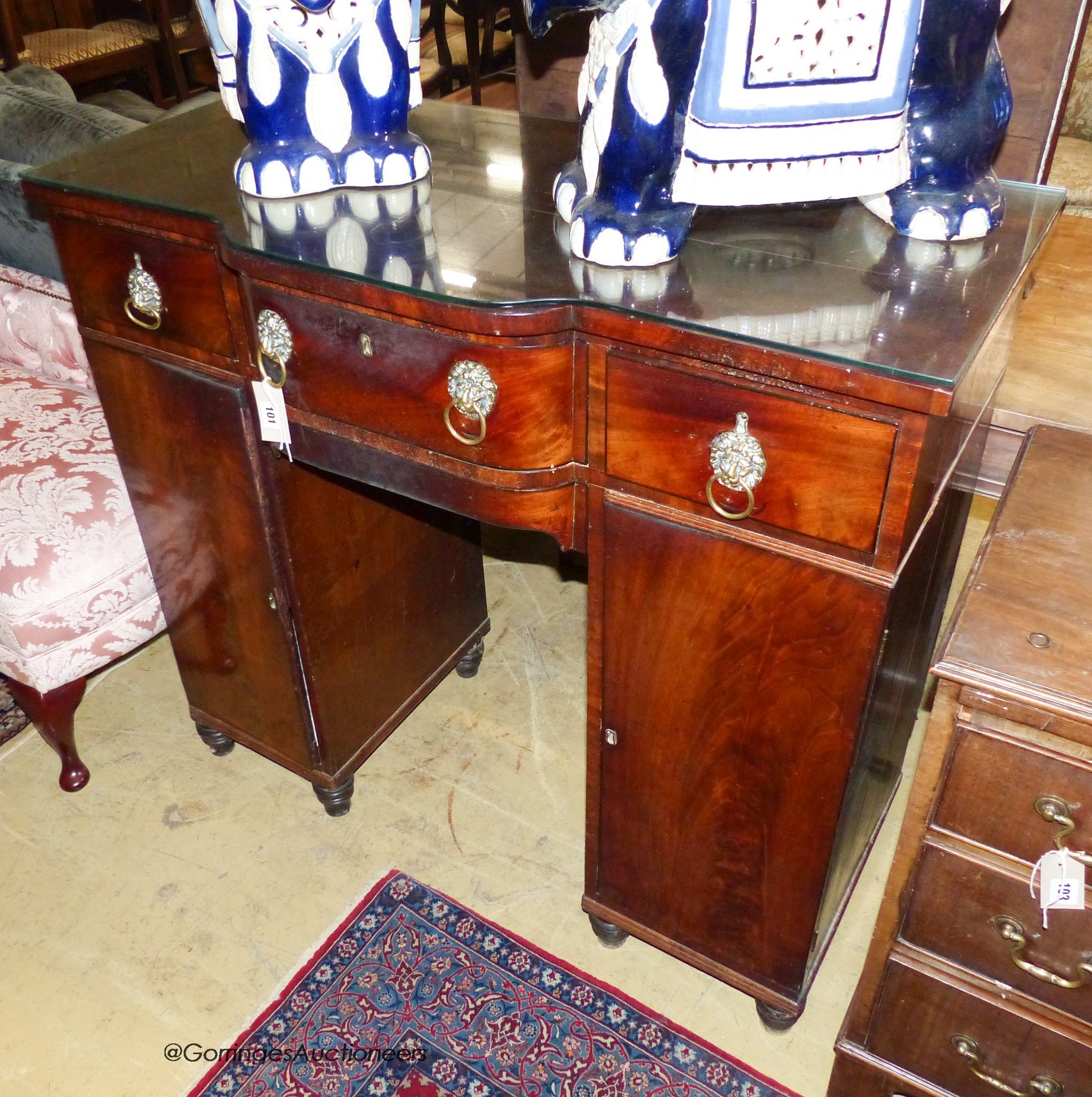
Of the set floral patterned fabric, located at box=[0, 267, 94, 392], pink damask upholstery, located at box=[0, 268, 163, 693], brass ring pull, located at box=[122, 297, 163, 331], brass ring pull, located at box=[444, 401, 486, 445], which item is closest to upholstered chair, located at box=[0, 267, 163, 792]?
pink damask upholstery, located at box=[0, 268, 163, 693]

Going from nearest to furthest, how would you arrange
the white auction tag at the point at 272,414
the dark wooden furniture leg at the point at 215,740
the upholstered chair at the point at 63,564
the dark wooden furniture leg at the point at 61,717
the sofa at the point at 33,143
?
the white auction tag at the point at 272,414 → the upholstered chair at the point at 63,564 → the dark wooden furniture leg at the point at 61,717 → the dark wooden furniture leg at the point at 215,740 → the sofa at the point at 33,143

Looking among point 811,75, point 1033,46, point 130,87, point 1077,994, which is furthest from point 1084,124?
point 130,87

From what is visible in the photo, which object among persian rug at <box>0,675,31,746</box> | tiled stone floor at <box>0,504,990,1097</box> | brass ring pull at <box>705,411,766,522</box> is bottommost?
persian rug at <box>0,675,31,746</box>

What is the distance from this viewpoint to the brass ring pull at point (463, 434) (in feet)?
3.39

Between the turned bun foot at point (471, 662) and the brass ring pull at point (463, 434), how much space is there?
931 millimetres

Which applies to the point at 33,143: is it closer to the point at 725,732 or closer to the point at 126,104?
the point at 725,732

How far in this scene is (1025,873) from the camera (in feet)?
3.27

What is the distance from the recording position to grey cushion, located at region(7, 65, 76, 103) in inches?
95.3

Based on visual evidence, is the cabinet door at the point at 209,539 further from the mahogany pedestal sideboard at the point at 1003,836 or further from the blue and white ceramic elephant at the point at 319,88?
the mahogany pedestal sideboard at the point at 1003,836

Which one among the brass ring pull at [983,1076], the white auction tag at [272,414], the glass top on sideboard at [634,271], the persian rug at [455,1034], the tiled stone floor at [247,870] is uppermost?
the glass top on sideboard at [634,271]

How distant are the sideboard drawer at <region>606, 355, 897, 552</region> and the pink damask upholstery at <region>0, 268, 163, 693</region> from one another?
3.15 ft

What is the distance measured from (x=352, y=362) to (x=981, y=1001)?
950 millimetres

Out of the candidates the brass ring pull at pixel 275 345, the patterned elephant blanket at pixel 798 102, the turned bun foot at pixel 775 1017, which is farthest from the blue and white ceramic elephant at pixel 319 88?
the turned bun foot at pixel 775 1017

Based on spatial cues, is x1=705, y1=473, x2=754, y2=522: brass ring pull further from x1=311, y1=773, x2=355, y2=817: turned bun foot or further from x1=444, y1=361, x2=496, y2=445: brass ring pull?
x1=311, y1=773, x2=355, y2=817: turned bun foot
